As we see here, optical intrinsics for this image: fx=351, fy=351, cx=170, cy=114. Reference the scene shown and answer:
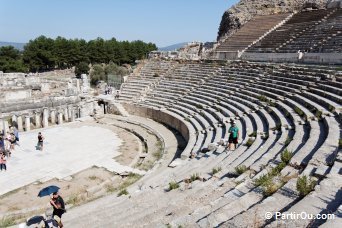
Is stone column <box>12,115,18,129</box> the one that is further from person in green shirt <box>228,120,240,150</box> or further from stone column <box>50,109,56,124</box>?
person in green shirt <box>228,120,240,150</box>

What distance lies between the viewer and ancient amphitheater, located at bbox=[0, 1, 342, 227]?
7.11 metres

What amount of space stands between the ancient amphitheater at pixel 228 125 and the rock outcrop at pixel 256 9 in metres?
4.30

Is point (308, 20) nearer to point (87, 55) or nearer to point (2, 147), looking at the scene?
point (2, 147)

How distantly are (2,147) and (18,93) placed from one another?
11.8m

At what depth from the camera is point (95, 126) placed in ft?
82.6

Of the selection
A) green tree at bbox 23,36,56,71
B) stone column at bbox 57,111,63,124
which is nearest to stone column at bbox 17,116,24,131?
stone column at bbox 57,111,63,124

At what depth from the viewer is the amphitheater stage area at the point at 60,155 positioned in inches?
598

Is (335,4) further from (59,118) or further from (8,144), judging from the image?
(8,144)

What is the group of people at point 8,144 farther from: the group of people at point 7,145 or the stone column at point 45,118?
the stone column at point 45,118

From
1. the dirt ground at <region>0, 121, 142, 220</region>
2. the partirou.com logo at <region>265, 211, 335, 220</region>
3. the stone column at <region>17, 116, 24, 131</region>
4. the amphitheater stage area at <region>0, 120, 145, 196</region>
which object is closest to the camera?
the partirou.com logo at <region>265, 211, 335, 220</region>

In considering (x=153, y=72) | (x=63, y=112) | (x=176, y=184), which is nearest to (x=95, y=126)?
(x=63, y=112)

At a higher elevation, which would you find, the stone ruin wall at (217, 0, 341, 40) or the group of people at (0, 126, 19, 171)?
the stone ruin wall at (217, 0, 341, 40)

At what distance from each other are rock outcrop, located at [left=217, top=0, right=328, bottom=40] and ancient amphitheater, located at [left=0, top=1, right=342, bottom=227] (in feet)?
14.1

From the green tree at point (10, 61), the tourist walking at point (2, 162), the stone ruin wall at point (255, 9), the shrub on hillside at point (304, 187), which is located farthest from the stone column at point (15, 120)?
the green tree at point (10, 61)
